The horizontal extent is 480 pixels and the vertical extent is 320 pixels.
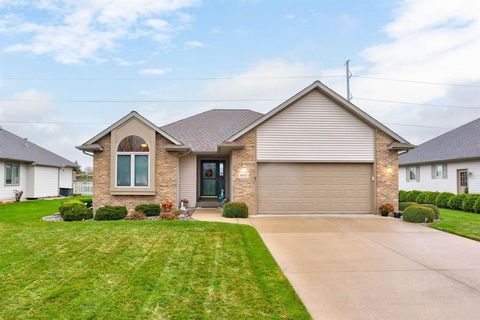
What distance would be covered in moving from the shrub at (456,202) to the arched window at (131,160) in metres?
16.6

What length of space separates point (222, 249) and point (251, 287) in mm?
2489

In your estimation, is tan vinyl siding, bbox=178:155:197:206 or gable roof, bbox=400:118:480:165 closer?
tan vinyl siding, bbox=178:155:197:206

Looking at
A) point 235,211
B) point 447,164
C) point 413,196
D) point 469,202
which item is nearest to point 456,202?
point 469,202

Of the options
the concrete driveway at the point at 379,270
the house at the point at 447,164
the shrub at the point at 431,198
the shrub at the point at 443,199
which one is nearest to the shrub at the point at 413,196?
the shrub at the point at 431,198

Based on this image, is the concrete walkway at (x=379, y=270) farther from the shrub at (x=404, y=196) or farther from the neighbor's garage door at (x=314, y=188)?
the shrub at (x=404, y=196)

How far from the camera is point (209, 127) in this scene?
781 inches

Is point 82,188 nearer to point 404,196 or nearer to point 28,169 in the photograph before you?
point 28,169

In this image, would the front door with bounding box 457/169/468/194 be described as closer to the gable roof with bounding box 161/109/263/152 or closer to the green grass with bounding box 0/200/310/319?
the gable roof with bounding box 161/109/263/152

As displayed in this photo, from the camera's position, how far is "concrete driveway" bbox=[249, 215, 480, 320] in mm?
4469

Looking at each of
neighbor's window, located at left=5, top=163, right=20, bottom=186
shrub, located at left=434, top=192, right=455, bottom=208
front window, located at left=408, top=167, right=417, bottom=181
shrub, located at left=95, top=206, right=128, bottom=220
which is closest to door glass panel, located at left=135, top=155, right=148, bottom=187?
shrub, located at left=95, top=206, right=128, bottom=220

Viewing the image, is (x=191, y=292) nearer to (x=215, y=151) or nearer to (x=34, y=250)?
(x=34, y=250)

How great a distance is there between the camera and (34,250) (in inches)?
284

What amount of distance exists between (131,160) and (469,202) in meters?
17.0

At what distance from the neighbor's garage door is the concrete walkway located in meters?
3.35
